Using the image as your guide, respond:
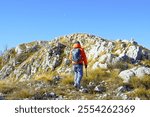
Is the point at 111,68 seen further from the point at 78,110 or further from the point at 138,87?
the point at 78,110

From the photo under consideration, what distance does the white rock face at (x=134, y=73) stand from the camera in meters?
30.9

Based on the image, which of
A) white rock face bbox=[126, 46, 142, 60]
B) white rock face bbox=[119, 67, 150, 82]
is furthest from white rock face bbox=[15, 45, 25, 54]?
white rock face bbox=[119, 67, 150, 82]

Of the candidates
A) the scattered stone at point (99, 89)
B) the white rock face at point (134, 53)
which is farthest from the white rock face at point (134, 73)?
the white rock face at point (134, 53)

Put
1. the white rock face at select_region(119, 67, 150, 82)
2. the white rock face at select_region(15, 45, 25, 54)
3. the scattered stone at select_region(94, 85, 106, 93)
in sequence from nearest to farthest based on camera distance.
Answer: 1. the scattered stone at select_region(94, 85, 106, 93)
2. the white rock face at select_region(119, 67, 150, 82)
3. the white rock face at select_region(15, 45, 25, 54)

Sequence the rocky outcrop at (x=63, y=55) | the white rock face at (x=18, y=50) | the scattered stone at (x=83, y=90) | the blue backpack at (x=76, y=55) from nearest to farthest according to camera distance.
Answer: the blue backpack at (x=76, y=55) → the scattered stone at (x=83, y=90) → the rocky outcrop at (x=63, y=55) → the white rock face at (x=18, y=50)

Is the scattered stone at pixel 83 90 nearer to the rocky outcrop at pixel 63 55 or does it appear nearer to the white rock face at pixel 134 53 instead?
the rocky outcrop at pixel 63 55

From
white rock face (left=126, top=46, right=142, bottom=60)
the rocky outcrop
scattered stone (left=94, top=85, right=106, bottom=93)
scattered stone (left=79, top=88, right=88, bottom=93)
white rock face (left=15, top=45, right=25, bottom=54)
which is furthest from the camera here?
white rock face (left=15, top=45, right=25, bottom=54)

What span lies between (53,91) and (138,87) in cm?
573

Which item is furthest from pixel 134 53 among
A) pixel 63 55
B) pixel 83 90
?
pixel 63 55

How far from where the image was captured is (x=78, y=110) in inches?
814

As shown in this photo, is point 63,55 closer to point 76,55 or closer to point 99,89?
point 99,89

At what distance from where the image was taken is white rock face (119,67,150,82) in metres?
30.9

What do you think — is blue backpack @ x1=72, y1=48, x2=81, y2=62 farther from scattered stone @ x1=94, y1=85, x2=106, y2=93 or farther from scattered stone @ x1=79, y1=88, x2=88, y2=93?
scattered stone @ x1=94, y1=85, x2=106, y2=93

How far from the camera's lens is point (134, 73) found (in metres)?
31.5
